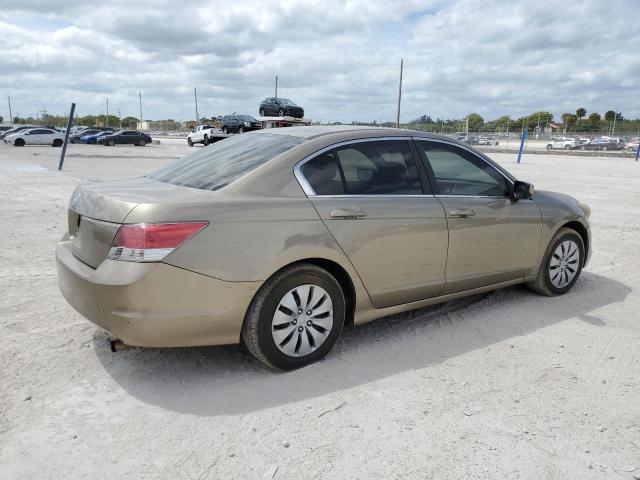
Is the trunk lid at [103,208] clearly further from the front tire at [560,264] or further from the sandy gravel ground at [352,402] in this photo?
the front tire at [560,264]

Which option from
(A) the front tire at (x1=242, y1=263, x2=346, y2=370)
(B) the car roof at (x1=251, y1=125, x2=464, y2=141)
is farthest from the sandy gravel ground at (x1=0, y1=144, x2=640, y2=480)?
(B) the car roof at (x1=251, y1=125, x2=464, y2=141)

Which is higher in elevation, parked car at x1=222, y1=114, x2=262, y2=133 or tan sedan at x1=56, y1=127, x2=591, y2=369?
parked car at x1=222, y1=114, x2=262, y2=133

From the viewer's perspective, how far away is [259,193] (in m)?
3.44

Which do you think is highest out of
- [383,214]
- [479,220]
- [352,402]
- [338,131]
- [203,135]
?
[338,131]

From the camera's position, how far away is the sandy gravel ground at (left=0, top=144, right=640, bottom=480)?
2.68 meters

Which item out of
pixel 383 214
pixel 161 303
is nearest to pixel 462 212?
pixel 383 214

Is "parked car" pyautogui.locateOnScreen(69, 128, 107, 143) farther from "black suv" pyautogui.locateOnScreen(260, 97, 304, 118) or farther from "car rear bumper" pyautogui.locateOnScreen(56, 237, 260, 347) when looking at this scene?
"car rear bumper" pyautogui.locateOnScreen(56, 237, 260, 347)

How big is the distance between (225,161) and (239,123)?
35.7m

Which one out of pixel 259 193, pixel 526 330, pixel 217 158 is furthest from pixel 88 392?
pixel 526 330

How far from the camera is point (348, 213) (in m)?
3.67

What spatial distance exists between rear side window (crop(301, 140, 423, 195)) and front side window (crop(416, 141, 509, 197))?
24 centimetres

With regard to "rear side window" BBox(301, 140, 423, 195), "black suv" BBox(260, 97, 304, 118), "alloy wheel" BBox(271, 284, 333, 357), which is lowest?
"alloy wheel" BBox(271, 284, 333, 357)

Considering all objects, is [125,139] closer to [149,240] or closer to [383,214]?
[383,214]

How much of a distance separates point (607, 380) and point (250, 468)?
7.87 feet
